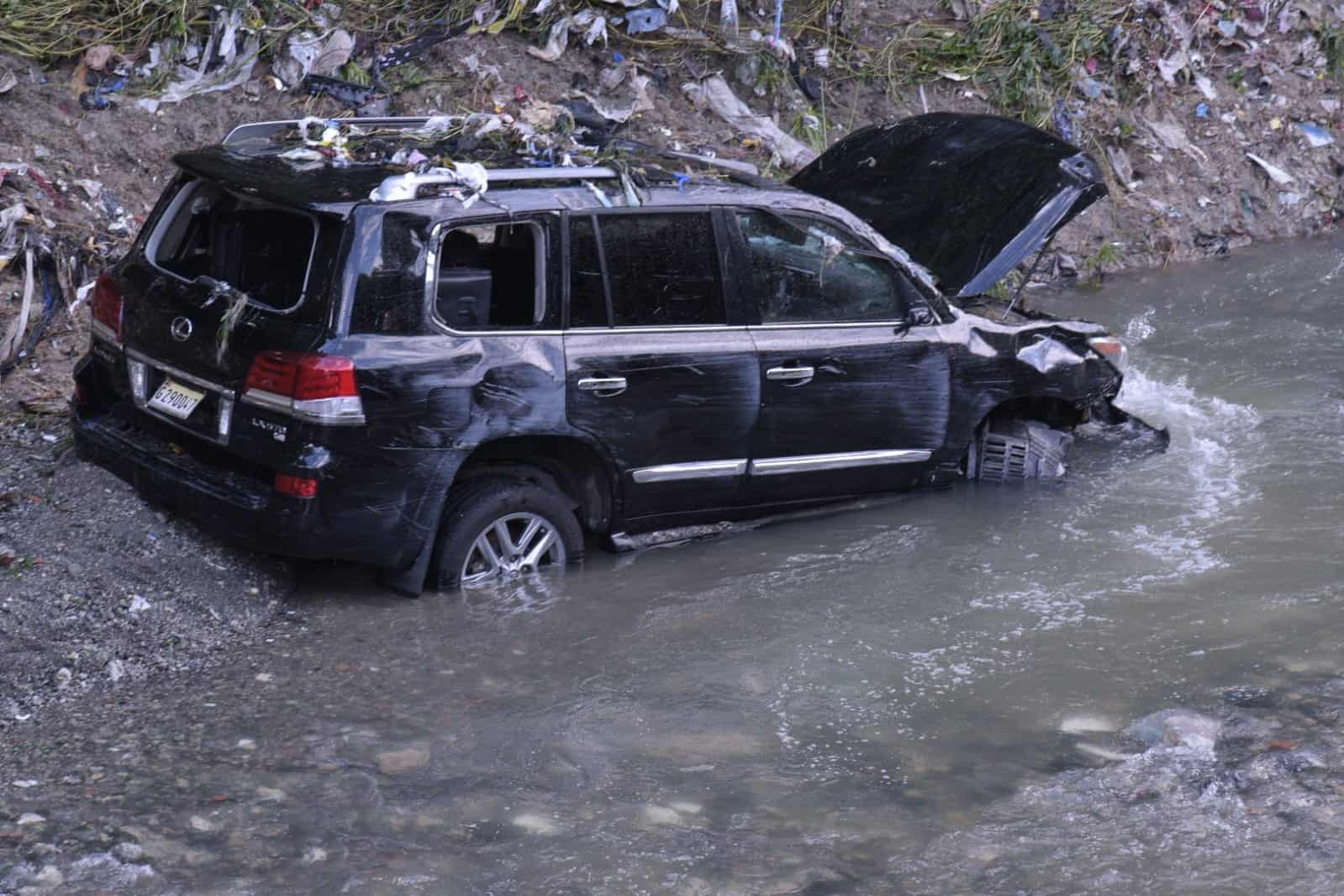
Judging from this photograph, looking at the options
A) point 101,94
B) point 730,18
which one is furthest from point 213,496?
point 730,18

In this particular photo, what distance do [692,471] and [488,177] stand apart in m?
1.46

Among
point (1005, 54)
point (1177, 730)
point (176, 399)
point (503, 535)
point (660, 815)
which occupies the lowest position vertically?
point (660, 815)

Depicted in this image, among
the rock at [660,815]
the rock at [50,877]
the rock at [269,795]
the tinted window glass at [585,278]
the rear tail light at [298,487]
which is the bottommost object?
the rock at [660,815]

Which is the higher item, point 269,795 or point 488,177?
point 488,177

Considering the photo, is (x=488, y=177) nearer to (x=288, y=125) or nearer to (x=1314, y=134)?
(x=288, y=125)

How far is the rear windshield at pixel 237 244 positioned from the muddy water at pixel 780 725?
1.26 metres

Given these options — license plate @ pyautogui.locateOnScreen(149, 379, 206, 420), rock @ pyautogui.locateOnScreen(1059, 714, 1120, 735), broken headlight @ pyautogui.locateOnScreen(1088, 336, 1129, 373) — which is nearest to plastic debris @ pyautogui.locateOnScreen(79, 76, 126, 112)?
license plate @ pyautogui.locateOnScreen(149, 379, 206, 420)

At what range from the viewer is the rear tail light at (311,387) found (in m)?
5.14

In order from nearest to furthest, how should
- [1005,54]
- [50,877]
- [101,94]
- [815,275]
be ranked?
[50,877], [815,275], [101,94], [1005,54]

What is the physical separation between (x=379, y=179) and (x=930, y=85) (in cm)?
753

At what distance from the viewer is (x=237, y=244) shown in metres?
5.69

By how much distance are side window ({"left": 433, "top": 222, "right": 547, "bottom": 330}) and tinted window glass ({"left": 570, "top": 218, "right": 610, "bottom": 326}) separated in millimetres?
120

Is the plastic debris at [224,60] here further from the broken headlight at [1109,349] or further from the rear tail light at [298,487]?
the broken headlight at [1109,349]

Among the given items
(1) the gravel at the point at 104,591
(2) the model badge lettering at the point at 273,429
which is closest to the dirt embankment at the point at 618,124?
(1) the gravel at the point at 104,591
